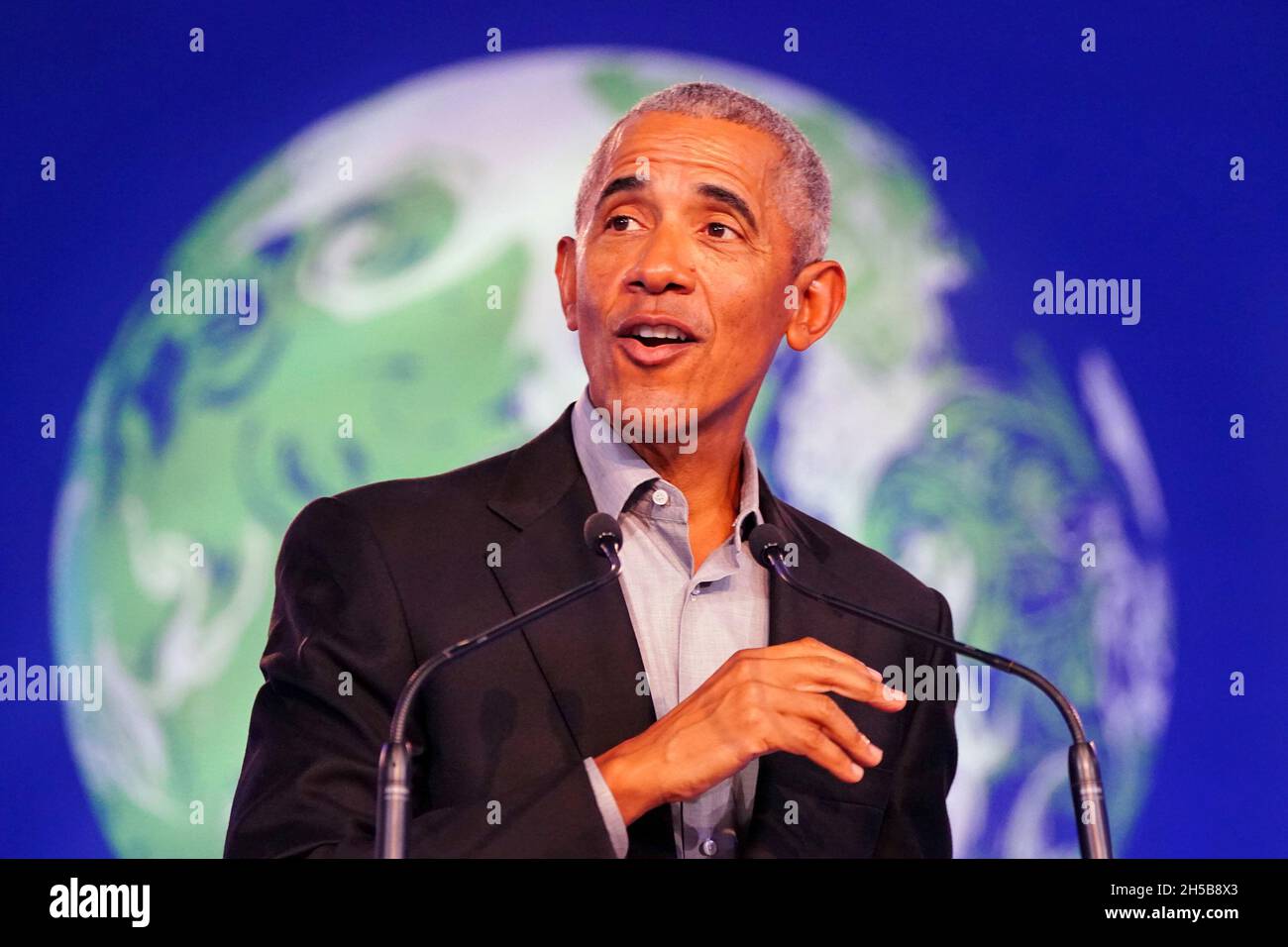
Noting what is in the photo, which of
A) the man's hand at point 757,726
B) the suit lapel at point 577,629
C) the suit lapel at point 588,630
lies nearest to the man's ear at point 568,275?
the suit lapel at point 588,630

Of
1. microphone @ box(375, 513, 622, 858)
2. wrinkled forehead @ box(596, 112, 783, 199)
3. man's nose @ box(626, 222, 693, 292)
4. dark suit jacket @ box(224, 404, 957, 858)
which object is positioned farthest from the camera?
wrinkled forehead @ box(596, 112, 783, 199)

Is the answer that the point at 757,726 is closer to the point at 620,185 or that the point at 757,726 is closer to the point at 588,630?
the point at 588,630

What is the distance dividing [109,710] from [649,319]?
4.49ft

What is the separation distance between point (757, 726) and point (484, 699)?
51 cm

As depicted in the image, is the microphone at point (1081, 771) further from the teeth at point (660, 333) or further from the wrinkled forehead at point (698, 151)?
the wrinkled forehead at point (698, 151)

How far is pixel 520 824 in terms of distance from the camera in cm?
218

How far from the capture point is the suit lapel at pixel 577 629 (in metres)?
2.48

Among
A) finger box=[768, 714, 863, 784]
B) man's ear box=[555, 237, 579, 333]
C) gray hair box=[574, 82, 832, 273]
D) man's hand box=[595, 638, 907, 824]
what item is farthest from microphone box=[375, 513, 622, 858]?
gray hair box=[574, 82, 832, 273]

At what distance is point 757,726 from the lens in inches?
84.9

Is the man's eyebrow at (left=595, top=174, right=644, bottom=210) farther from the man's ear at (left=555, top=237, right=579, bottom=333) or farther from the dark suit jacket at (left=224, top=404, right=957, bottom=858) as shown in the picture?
the dark suit jacket at (left=224, top=404, right=957, bottom=858)

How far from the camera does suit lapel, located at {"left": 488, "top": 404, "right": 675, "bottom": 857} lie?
248 centimetres

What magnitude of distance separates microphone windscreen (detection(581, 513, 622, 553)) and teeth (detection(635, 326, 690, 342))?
51 cm
